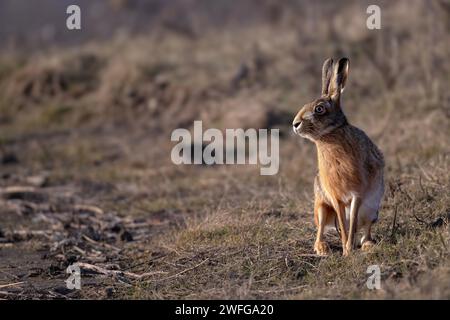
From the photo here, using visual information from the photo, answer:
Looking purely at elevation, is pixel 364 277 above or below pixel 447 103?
below

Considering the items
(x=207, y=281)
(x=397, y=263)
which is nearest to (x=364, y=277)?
(x=397, y=263)

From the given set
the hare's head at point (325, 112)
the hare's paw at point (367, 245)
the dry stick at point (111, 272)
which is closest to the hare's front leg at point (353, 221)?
the hare's paw at point (367, 245)

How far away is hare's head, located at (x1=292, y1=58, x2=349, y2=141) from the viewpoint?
6141 mm

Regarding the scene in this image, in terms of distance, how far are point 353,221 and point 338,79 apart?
1087 millimetres

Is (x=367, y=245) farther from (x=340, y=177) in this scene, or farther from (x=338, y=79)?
(x=338, y=79)

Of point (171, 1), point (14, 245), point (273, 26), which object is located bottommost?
point (14, 245)

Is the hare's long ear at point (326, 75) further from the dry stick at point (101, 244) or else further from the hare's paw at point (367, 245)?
the dry stick at point (101, 244)

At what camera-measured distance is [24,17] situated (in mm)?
29203

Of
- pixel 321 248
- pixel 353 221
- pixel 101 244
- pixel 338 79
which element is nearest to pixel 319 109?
pixel 338 79

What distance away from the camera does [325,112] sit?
620cm

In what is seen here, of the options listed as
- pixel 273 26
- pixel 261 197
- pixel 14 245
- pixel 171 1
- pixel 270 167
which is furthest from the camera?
pixel 171 1

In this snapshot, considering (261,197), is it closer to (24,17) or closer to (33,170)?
(33,170)

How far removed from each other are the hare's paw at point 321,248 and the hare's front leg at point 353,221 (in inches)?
6.9
